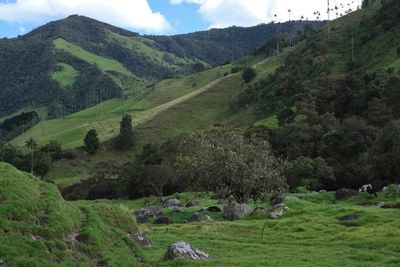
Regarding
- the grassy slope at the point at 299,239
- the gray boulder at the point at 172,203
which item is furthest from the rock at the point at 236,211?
the gray boulder at the point at 172,203

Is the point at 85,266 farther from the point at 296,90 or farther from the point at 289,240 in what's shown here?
the point at 296,90

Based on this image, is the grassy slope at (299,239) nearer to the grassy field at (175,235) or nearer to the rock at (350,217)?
the grassy field at (175,235)

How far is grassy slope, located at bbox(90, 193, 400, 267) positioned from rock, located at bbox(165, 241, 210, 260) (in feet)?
2.19

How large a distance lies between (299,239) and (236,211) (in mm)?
14337

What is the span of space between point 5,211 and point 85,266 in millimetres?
4350

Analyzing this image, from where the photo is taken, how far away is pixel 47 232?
23.0 m

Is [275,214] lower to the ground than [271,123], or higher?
lower

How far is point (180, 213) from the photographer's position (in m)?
60.4

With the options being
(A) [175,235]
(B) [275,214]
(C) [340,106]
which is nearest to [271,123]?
(C) [340,106]

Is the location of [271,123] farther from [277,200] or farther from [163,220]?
[163,220]

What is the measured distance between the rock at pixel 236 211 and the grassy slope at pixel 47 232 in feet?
79.7

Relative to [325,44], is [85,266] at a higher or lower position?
lower

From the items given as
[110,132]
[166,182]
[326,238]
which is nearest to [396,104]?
[166,182]

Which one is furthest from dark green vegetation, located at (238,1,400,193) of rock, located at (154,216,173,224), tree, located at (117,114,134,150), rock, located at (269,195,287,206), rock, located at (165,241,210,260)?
rock, located at (165,241,210,260)
